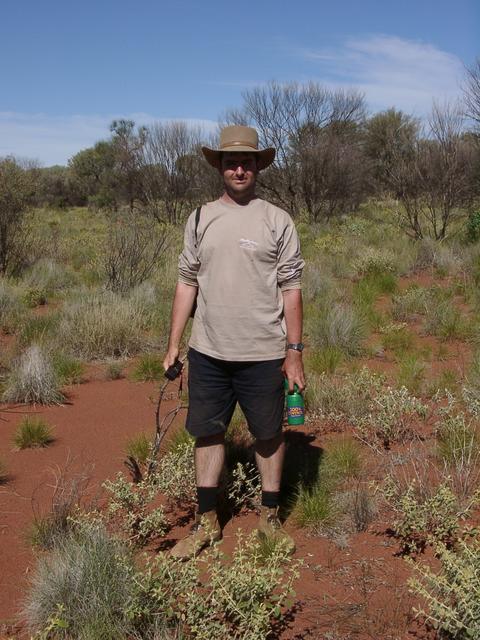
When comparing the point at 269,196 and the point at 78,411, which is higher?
the point at 269,196

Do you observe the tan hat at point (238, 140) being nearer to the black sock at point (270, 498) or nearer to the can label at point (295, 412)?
the can label at point (295, 412)

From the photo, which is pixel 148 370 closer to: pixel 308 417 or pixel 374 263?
pixel 308 417

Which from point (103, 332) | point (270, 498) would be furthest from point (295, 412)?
point (103, 332)

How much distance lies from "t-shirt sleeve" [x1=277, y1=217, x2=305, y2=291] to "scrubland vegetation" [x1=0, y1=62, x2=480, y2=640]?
1100 mm

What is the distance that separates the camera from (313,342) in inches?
280

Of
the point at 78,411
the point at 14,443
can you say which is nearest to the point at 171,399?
the point at 78,411

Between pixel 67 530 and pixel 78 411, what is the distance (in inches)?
88.3

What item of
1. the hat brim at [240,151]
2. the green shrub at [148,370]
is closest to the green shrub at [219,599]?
the hat brim at [240,151]

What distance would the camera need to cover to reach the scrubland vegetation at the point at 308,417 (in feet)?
8.11

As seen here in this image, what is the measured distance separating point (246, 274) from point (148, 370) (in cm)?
358

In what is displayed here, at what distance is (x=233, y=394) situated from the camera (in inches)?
130

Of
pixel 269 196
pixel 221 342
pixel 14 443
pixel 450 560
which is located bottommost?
pixel 14 443

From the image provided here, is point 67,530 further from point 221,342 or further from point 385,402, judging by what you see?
point 385,402

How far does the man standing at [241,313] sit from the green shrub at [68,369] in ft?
10.6
